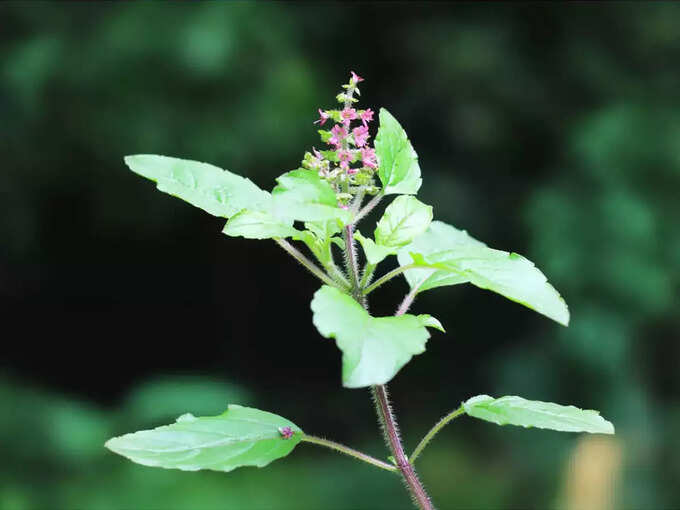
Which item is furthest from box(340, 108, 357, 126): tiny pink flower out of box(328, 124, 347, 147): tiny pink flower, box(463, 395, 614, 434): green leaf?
box(463, 395, 614, 434): green leaf

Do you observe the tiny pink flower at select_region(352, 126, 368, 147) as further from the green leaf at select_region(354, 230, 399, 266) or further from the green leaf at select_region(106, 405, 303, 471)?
the green leaf at select_region(106, 405, 303, 471)

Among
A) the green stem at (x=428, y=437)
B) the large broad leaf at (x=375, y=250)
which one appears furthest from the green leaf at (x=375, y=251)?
the green stem at (x=428, y=437)

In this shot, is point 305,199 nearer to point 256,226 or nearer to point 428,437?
point 256,226

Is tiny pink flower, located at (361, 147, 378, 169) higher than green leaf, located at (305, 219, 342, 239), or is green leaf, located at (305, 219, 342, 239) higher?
tiny pink flower, located at (361, 147, 378, 169)

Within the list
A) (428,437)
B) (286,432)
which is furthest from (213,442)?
(428,437)

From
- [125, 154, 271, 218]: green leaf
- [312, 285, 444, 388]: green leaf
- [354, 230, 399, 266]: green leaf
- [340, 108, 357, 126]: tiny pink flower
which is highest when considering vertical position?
[340, 108, 357, 126]: tiny pink flower

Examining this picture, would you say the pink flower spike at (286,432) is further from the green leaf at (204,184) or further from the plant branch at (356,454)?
the green leaf at (204,184)

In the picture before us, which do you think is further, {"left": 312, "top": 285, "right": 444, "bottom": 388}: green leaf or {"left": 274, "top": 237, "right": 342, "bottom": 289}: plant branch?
{"left": 274, "top": 237, "right": 342, "bottom": 289}: plant branch

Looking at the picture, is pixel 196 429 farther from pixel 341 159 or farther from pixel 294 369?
pixel 294 369
